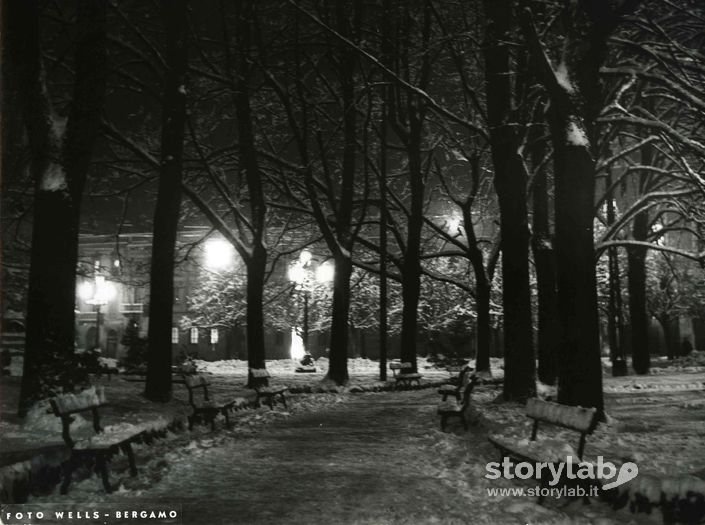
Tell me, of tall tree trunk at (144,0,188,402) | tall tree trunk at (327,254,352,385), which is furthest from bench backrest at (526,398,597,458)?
tall tree trunk at (327,254,352,385)

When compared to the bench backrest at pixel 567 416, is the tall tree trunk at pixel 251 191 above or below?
above

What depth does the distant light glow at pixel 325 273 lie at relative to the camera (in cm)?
4616

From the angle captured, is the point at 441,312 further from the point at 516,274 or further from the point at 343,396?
the point at 516,274

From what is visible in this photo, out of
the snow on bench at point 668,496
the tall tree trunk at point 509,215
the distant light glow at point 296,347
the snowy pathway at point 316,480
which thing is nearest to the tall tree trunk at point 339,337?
the tall tree trunk at point 509,215

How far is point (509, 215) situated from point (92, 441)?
928 centimetres

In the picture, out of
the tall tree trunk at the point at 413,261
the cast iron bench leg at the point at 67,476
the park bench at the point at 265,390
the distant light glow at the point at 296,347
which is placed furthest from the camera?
the distant light glow at the point at 296,347

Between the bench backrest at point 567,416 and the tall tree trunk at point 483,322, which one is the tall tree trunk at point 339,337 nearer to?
the tall tree trunk at point 483,322

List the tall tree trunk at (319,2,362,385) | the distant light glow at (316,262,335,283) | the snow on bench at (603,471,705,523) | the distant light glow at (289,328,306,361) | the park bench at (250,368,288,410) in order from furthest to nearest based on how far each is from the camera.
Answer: the distant light glow at (289,328,306,361)
the distant light glow at (316,262,335,283)
the tall tree trunk at (319,2,362,385)
the park bench at (250,368,288,410)
the snow on bench at (603,471,705,523)

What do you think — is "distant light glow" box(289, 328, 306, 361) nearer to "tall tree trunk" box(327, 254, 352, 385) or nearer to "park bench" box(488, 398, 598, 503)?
"tall tree trunk" box(327, 254, 352, 385)

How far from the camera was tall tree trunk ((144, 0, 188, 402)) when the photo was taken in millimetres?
12984

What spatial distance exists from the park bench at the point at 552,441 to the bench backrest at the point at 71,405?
4.97m

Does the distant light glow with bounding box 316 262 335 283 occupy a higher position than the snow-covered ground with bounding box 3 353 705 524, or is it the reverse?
the distant light glow with bounding box 316 262 335 283

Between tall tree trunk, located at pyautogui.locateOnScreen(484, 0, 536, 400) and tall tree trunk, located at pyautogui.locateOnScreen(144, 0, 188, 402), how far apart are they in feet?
21.5

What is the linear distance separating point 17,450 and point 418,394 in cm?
1351
